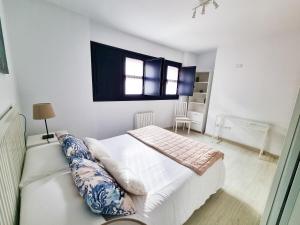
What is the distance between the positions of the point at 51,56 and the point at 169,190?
2472 mm

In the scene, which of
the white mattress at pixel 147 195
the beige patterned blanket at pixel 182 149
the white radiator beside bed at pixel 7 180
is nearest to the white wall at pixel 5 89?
the white radiator beside bed at pixel 7 180

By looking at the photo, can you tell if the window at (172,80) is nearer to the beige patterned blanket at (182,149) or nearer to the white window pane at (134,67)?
the white window pane at (134,67)

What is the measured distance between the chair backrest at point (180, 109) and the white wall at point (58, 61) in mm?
2357

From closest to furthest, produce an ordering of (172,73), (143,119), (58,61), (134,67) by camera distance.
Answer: (58,61) → (134,67) → (143,119) → (172,73)

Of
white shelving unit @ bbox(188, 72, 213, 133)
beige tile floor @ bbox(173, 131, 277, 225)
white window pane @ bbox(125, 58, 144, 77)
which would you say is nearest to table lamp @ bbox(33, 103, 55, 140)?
white window pane @ bbox(125, 58, 144, 77)

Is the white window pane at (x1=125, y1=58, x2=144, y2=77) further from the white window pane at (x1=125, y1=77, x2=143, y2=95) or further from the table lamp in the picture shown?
the table lamp

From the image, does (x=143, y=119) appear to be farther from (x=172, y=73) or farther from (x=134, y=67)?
(x=172, y=73)

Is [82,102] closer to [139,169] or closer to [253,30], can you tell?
[139,169]

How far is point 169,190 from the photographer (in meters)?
1.18

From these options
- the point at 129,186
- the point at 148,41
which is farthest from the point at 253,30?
the point at 129,186

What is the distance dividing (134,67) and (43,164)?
107 inches

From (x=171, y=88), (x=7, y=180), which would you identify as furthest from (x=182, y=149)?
(x=171, y=88)

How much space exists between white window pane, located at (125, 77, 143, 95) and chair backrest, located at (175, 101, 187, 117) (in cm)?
150

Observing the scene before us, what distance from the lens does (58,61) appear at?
2.10 m
